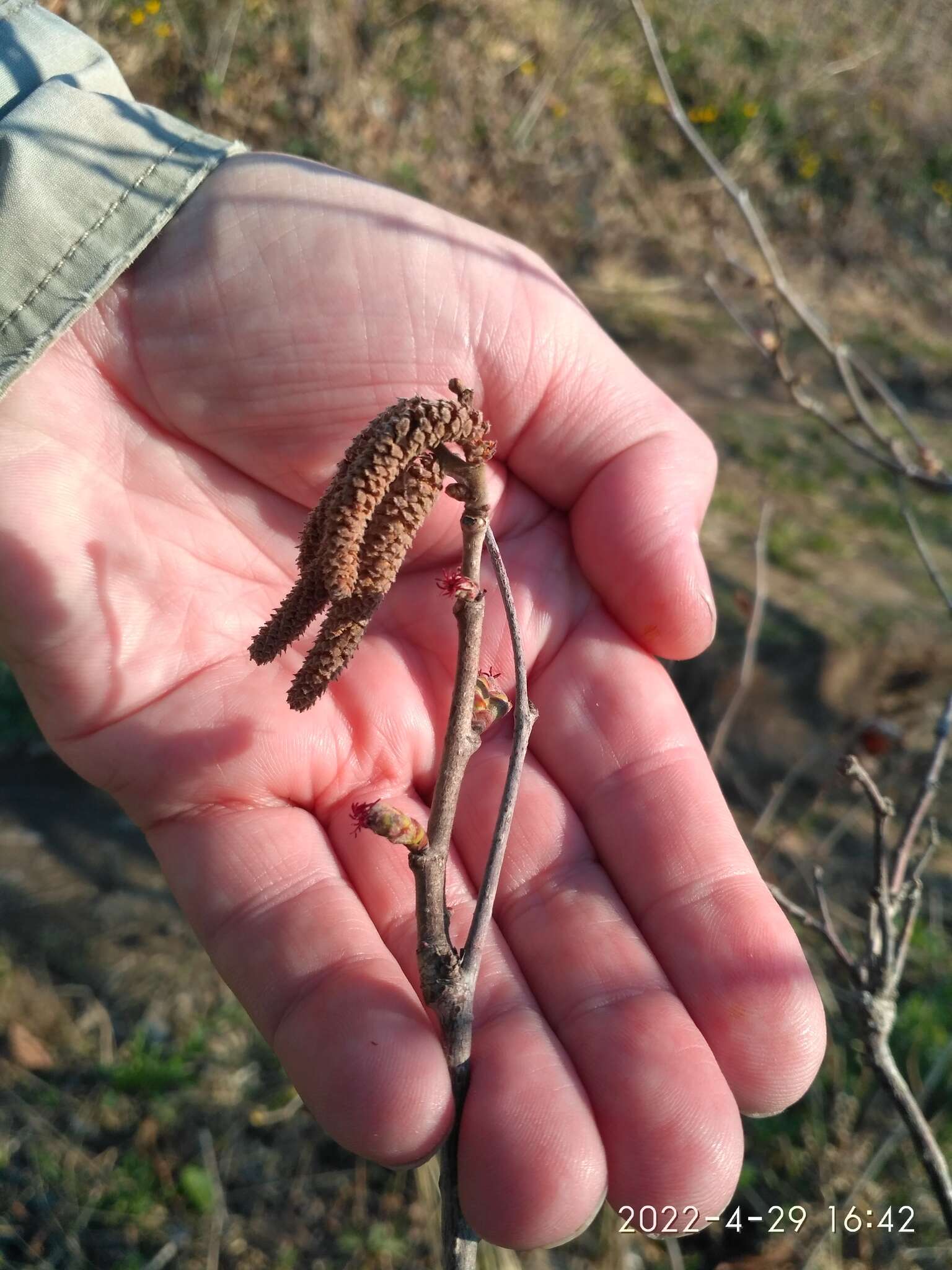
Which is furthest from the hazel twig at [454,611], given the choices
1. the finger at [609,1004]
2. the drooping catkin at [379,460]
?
the finger at [609,1004]

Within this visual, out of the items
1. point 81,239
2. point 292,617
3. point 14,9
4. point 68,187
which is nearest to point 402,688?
point 292,617

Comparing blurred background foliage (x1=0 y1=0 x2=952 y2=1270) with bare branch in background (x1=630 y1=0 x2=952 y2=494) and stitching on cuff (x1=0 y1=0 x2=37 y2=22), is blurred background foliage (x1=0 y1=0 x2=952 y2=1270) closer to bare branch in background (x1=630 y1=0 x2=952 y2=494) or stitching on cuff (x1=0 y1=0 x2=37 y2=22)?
bare branch in background (x1=630 y1=0 x2=952 y2=494)

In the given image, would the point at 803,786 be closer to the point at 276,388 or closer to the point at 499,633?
the point at 499,633

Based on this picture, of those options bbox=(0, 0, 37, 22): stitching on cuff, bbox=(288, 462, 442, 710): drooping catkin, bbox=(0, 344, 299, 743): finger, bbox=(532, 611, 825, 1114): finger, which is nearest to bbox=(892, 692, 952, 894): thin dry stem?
bbox=(532, 611, 825, 1114): finger

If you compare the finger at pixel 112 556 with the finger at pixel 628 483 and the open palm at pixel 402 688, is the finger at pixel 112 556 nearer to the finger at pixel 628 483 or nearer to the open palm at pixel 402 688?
the open palm at pixel 402 688

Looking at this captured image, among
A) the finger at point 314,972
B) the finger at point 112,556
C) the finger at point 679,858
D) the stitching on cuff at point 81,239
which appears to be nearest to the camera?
the finger at point 314,972

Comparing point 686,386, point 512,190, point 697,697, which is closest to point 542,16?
point 512,190
